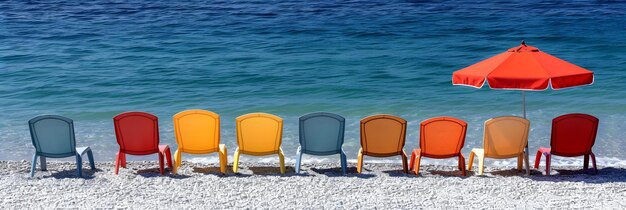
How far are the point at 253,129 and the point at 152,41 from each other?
50.4ft

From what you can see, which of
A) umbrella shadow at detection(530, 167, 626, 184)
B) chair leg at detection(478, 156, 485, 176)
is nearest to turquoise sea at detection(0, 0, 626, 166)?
umbrella shadow at detection(530, 167, 626, 184)

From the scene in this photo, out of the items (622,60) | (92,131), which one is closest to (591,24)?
(622,60)

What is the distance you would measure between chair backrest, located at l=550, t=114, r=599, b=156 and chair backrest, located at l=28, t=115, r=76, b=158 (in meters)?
5.56

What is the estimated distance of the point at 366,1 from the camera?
3125cm

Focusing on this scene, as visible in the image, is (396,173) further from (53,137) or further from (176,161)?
(53,137)

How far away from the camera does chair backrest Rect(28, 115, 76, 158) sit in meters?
10.0

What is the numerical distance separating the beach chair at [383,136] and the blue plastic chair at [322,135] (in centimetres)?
26

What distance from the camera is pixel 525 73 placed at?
946 centimetres

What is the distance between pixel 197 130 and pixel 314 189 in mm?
1880

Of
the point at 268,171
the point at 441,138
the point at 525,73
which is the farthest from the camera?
the point at 268,171

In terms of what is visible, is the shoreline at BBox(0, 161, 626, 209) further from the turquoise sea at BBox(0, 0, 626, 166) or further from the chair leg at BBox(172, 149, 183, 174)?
the turquoise sea at BBox(0, 0, 626, 166)

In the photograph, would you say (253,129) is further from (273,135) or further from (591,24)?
(591,24)

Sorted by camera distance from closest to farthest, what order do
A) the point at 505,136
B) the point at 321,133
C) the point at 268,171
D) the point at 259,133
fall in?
the point at 505,136, the point at 321,133, the point at 259,133, the point at 268,171

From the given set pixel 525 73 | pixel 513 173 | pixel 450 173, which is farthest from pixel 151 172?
pixel 525 73
